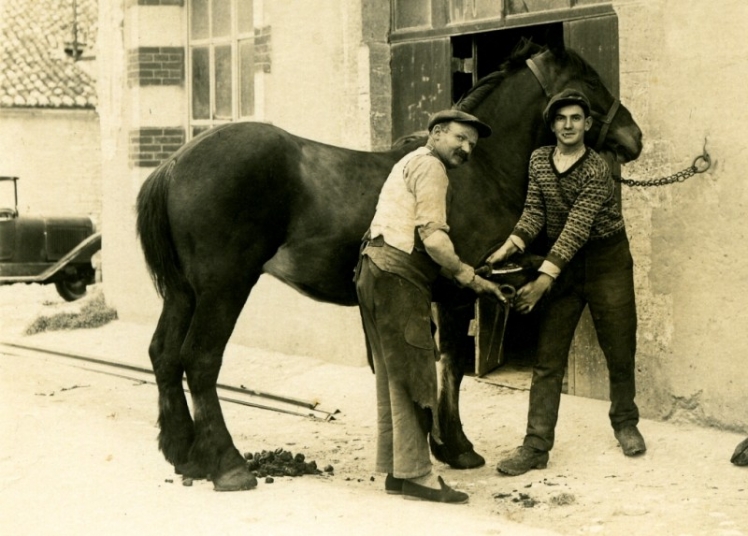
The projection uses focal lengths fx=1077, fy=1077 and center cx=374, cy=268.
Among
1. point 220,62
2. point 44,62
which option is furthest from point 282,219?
point 44,62

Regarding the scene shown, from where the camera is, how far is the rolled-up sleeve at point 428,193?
18.2 ft

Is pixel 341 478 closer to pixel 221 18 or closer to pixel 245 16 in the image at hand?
pixel 245 16

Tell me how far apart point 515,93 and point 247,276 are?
6.70 ft

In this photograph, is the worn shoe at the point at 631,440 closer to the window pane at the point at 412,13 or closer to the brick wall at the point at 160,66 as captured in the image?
the window pane at the point at 412,13

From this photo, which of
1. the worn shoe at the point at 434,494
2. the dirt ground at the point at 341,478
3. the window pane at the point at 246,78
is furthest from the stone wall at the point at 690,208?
the window pane at the point at 246,78

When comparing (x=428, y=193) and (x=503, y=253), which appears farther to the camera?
(x=503, y=253)

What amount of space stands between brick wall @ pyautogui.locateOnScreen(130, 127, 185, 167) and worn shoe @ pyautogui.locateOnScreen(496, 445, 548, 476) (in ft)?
21.7

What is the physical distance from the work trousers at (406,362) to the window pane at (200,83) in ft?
20.6

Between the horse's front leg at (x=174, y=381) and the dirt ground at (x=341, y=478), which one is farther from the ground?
the horse's front leg at (x=174, y=381)

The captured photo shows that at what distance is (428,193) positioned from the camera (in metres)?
5.56

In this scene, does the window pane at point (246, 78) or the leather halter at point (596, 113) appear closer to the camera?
the leather halter at point (596, 113)

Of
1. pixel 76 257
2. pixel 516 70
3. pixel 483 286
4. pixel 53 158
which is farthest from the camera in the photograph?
pixel 53 158

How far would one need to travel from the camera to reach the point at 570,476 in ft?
20.6

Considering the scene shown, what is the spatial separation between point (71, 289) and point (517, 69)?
9899 mm
